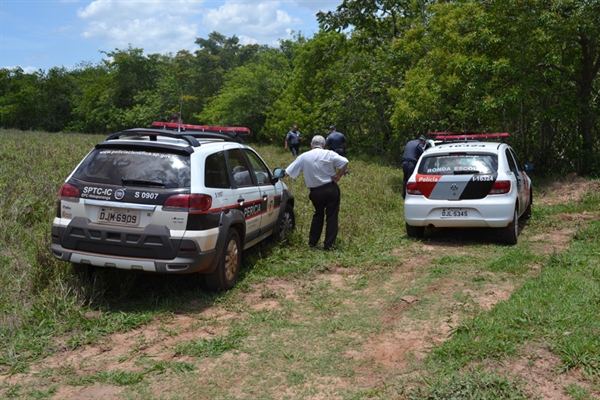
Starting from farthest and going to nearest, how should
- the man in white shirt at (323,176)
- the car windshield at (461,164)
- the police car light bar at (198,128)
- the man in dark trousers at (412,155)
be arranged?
the man in dark trousers at (412,155) < the police car light bar at (198,128) < the car windshield at (461,164) < the man in white shirt at (323,176)

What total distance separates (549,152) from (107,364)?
53.0 ft

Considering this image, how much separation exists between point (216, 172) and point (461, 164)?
14.1 ft

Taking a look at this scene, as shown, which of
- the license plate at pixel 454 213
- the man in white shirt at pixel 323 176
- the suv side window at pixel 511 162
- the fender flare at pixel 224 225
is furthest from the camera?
the suv side window at pixel 511 162

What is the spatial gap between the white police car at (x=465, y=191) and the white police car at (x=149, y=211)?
3.64 m

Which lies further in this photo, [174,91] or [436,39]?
[174,91]

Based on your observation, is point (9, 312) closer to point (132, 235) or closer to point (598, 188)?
point (132, 235)

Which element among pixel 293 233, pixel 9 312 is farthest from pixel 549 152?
pixel 9 312

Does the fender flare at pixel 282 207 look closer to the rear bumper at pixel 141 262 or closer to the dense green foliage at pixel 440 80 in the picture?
the rear bumper at pixel 141 262

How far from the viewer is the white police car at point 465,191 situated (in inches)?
336

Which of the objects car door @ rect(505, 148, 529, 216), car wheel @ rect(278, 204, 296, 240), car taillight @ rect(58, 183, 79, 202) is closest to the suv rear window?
car taillight @ rect(58, 183, 79, 202)

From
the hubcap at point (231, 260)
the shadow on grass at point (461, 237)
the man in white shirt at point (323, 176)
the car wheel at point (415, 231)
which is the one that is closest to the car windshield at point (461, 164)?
the car wheel at point (415, 231)

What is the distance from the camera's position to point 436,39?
17.2m

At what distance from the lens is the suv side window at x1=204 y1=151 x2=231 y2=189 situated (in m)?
6.11

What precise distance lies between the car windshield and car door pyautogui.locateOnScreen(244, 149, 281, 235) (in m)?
2.60
